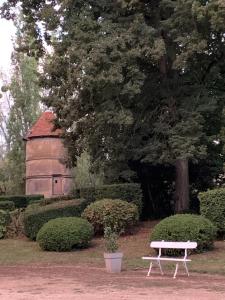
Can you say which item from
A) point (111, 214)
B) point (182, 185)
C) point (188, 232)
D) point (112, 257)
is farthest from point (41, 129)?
point (112, 257)

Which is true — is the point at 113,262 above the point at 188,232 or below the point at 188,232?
below

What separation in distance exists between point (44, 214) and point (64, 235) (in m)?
2.89

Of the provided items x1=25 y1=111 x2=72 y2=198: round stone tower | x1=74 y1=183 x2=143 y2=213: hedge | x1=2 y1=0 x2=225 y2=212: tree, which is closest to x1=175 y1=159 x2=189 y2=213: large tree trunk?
x1=2 y1=0 x2=225 y2=212: tree

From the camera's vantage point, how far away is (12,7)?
1008 inches

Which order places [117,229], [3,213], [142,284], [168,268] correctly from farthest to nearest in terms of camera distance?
1. [3,213]
2. [117,229]
3. [168,268]
4. [142,284]

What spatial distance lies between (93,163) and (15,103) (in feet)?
105

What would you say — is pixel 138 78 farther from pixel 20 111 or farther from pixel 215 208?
pixel 20 111

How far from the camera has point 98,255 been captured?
17969 millimetres

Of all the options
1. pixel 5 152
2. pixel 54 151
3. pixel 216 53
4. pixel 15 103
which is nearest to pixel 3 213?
pixel 216 53

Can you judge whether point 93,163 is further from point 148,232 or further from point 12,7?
point 12,7

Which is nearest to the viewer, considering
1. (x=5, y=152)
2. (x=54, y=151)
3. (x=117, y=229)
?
(x=117, y=229)

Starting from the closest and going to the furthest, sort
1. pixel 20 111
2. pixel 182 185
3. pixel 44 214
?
pixel 44 214 → pixel 182 185 → pixel 20 111

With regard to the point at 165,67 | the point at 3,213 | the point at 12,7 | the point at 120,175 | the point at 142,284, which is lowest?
the point at 142,284

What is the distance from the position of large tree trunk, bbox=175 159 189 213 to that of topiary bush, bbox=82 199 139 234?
3686 millimetres
